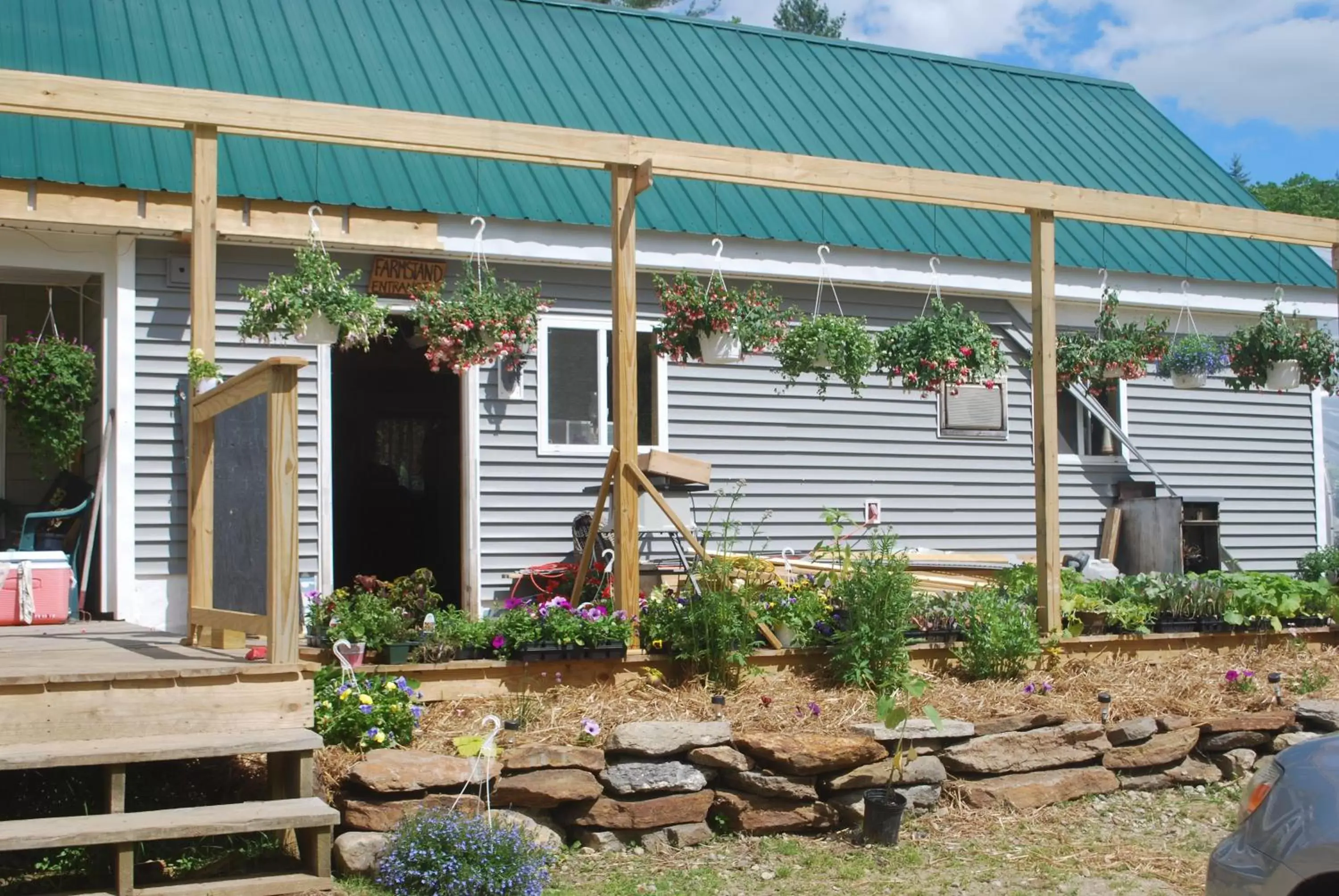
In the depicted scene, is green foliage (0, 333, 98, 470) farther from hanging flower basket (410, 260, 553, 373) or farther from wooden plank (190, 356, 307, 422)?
wooden plank (190, 356, 307, 422)

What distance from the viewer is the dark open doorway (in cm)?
1403

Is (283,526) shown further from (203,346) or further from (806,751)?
(806,751)

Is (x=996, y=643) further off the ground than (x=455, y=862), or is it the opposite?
(x=996, y=643)

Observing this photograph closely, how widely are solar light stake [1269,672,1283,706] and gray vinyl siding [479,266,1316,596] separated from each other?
3544 mm

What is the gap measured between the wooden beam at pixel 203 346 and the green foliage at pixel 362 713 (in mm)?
646

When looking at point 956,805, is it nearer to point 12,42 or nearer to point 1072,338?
point 1072,338

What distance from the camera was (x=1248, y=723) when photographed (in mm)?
7258

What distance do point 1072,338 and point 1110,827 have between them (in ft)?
14.1

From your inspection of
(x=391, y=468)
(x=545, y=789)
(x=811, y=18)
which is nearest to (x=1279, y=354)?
(x=545, y=789)

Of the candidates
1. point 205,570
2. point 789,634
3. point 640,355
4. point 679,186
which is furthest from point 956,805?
point 679,186

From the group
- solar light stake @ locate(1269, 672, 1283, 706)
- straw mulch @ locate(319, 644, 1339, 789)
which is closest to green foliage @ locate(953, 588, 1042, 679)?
straw mulch @ locate(319, 644, 1339, 789)

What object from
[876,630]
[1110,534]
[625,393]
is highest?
[625,393]

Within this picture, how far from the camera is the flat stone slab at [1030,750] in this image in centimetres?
655

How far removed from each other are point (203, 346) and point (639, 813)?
2822mm
